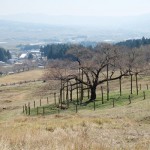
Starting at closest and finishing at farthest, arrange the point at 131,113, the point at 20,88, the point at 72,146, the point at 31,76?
the point at 72,146
the point at 131,113
the point at 20,88
the point at 31,76

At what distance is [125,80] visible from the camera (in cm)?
8038

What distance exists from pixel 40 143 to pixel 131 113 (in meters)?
18.3

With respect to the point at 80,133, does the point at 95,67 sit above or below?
below

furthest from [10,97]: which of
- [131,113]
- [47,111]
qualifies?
[131,113]

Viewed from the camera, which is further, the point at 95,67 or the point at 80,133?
the point at 95,67

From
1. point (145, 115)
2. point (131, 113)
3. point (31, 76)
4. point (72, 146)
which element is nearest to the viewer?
point (72, 146)

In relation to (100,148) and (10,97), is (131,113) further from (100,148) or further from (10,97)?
(10,97)

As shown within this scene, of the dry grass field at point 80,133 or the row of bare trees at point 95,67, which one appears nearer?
the dry grass field at point 80,133

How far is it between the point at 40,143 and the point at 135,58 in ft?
267

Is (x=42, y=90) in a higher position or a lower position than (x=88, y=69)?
lower

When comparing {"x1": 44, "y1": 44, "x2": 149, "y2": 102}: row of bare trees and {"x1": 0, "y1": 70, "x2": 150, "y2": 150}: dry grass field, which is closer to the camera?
{"x1": 0, "y1": 70, "x2": 150, "y2": 150}: dry grass field

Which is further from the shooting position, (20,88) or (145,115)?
(20,88)

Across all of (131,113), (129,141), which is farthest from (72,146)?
(131,113)

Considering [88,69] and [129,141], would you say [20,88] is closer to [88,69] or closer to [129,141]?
[88,69]
